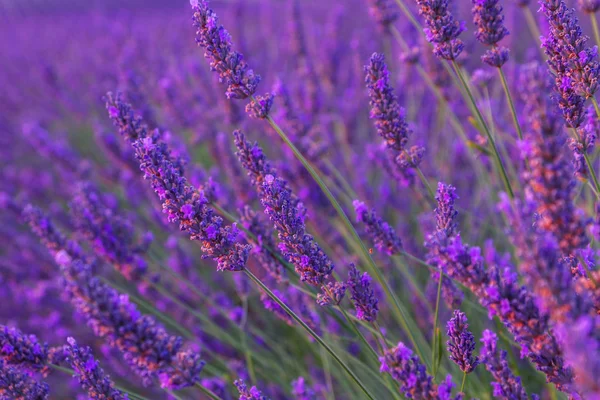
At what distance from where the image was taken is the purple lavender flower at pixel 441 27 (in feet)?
4.95

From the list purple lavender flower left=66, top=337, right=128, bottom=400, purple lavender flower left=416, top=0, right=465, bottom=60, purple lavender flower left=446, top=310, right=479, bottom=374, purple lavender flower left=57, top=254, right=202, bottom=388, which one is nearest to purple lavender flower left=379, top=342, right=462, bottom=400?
purple lavender flower left=446, top=310, right=479, bottom=374

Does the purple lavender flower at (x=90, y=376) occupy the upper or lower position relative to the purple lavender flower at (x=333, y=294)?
lower

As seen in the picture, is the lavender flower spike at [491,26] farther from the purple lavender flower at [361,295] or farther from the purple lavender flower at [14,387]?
the purple lavender flower at [14,387]

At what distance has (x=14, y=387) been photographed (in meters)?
1.39

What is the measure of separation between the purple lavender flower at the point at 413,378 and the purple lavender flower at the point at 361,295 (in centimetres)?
25

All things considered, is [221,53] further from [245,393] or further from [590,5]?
[590,5]

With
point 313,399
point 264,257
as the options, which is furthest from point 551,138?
point 313,399

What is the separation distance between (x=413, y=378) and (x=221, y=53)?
100cm

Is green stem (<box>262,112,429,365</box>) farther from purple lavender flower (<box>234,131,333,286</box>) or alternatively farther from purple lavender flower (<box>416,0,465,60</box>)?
purple lavender flower (<box>416,0,465,60</box>)

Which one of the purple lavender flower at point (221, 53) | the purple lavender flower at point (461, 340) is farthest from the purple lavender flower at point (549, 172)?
the purple lavender flower at point (221, 53)

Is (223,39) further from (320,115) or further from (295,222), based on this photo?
(320,115)

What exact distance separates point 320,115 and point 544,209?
2.74m

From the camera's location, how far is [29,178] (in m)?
4.38

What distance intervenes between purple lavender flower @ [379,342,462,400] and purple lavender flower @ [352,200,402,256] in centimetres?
55
